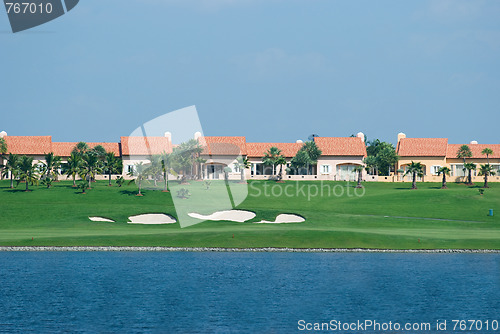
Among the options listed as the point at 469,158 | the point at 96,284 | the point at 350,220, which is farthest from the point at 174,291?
the point at 469,158

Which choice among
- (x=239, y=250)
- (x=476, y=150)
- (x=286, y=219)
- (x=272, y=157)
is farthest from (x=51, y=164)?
(x=476, y=150)

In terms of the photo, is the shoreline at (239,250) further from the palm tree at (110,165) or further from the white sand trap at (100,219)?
the palm tree at (110,165)

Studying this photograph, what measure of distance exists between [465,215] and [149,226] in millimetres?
41111

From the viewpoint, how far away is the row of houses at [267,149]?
124125 millimetres

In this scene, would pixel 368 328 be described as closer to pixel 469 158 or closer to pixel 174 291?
pixel 174 291

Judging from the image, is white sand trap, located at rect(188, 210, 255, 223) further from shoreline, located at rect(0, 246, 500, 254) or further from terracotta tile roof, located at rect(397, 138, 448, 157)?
terracotta tile roof, located at rect(397, 138, 448, 157)

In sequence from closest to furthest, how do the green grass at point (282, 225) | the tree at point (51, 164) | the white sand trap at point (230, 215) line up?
the green grass at point (282, 225), the white sand trap at point (230, 215), the tree at point (51, 164)

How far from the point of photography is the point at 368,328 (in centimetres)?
3288

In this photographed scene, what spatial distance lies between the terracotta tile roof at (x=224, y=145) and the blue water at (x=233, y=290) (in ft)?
228

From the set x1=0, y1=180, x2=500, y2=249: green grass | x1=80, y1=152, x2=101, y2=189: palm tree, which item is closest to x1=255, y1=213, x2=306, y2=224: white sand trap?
x1=0, y1=180, x2=500, y2=249: green grass

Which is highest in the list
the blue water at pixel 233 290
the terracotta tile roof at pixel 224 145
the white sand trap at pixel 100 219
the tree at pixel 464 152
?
the terracotta tile roof at pixel 224 145

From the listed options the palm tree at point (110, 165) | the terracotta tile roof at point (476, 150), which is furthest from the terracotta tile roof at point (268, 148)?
the terracotta tile roof at point (476, 150)

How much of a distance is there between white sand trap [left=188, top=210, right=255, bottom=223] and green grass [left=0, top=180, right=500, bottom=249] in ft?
5.11

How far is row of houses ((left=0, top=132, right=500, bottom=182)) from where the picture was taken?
124 meters
